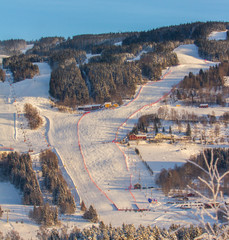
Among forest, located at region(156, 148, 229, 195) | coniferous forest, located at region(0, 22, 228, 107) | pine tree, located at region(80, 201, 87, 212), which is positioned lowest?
pine tree, located at region(80, 201, 87, 212)

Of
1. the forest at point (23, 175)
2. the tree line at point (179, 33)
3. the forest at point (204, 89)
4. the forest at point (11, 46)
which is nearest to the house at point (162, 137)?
the forest at point (23, 175)

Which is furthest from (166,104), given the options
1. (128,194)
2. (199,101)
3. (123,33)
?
(123,33)

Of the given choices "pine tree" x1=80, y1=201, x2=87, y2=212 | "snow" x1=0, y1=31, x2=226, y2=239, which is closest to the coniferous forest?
"snow" x1=0, y1=31, x2=226, y2=239

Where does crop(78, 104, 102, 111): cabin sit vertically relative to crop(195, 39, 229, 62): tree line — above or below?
below

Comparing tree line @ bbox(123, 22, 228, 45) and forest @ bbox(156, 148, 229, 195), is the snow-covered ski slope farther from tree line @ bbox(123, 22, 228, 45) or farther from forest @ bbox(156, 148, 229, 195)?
tree line @ bbox(123, 22, 228, 45)

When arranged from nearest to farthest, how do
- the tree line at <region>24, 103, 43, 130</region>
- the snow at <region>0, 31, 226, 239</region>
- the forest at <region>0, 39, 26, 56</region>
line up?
the snow at <region>0, 31, 226, 239</region>, the tree line at <region>24, 103, 43, 130</region>, the forest at <region>0, 39, 26, 56</region>

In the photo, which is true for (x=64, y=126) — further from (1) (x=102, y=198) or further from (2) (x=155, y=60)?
(2) (x=155, y=60)

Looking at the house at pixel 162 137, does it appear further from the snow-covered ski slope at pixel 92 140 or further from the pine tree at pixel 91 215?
the pine tree at pixel 91 215
